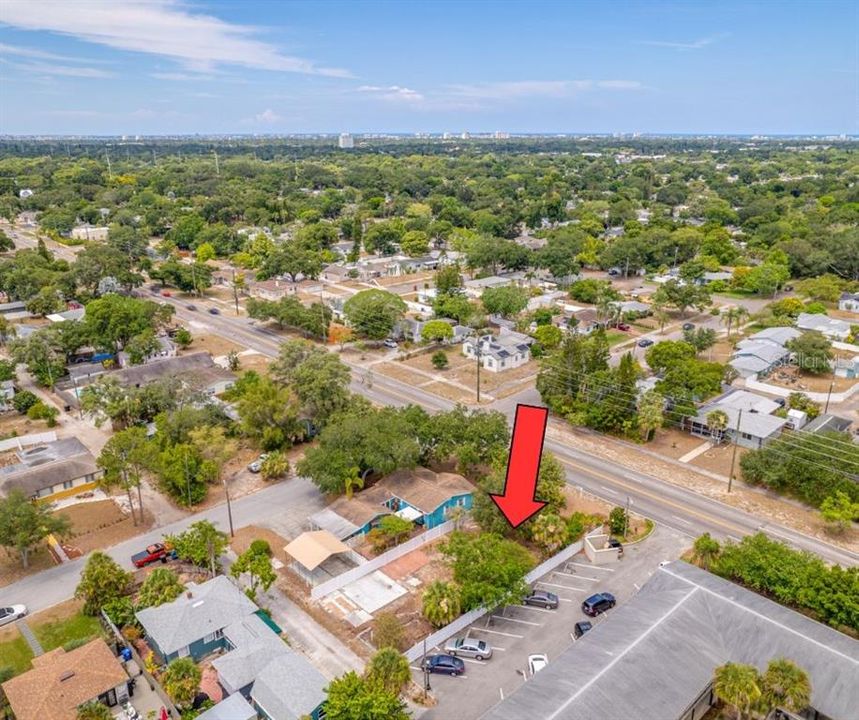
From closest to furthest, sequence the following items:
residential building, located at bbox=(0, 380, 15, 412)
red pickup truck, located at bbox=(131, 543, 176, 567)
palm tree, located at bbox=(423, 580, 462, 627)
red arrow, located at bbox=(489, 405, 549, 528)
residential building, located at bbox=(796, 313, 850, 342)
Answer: red arrow, located at bbox=(489, 405, 549, 528) → palm tree, located at bbox=(423, 580, 462, 627) → red pickup truck, located at bbox=(131, 543, 176, 567) → residential building, located at bbox=(0, 380, 15, 412) → residential building, located at bbox=(796, 313, 850, 342)

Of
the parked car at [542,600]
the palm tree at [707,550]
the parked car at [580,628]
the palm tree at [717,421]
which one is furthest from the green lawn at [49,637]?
the palm tree at [717,421]

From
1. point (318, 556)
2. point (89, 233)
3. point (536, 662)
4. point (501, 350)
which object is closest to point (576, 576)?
point (536, 662)

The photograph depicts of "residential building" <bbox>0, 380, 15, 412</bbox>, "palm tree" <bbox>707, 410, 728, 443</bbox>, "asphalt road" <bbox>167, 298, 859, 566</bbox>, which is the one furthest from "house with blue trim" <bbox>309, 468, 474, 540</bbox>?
"residential building" <bbox>0, 380, 15, 412</bbox>

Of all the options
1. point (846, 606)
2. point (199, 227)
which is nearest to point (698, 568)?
point (846, 606)

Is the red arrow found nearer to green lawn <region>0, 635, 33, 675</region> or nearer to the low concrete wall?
the low concrete wall

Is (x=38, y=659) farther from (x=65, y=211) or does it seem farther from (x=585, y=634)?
(x=65, y=211)

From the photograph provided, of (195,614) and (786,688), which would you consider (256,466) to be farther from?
(786,688)
